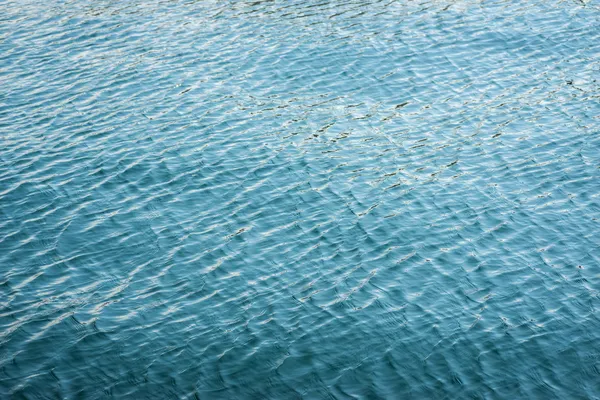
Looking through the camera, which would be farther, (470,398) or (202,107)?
(202,107)

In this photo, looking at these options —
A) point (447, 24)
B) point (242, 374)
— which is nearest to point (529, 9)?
point (447, 24)

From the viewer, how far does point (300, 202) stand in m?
39.9

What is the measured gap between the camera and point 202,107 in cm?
4897

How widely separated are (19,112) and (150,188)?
13.0m

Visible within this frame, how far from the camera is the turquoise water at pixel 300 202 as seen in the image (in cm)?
2966

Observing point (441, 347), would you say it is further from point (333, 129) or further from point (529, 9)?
point (529, 9)

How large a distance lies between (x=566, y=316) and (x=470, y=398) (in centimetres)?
690

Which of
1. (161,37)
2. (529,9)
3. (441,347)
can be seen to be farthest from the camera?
(529,9)

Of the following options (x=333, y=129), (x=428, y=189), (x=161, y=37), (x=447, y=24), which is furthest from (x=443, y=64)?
(x=161, y=37)

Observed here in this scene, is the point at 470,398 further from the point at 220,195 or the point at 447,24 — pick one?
the point at 447,24

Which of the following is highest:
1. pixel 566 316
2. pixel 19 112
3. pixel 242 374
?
pixel 19 112

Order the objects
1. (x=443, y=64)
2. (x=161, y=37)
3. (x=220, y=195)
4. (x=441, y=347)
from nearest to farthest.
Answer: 1. (x=441, y=347)
2. (x=220, y=195)
3. (x=443, y=64)
4. (x=161, y=37)

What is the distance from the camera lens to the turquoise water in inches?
1168

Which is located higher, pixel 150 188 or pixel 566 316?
pixel 150 188
